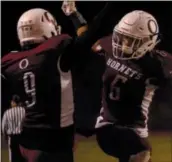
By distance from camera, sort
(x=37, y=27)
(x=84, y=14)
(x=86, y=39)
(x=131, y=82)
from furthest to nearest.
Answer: (x=84, y=14) → (x=131, y=82) → (x=37, y=27) → (x=86, y=39)

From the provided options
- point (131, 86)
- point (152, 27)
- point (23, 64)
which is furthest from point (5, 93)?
point (152, 27)

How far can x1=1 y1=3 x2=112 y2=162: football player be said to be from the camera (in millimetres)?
1403

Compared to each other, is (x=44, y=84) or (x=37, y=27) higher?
(x=37, y=27)

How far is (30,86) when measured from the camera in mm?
1441

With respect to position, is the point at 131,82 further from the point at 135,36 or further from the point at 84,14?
the point at 84,14

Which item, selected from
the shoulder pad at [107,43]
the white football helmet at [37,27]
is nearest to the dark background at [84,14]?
the shoulder pad at [107,43]

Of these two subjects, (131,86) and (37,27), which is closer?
(37,27)

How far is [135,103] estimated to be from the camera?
155 cm

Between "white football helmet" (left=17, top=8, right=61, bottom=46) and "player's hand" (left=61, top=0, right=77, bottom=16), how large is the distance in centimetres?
18

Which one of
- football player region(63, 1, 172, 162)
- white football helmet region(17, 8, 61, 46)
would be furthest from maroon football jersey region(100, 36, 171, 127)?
white football helmet region(17, 8, 61, 46)

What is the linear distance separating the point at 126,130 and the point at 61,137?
237 millimetres

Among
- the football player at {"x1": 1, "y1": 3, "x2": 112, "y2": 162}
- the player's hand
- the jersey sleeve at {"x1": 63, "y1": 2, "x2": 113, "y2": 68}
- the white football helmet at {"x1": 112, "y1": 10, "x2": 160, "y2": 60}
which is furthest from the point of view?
the player's hand

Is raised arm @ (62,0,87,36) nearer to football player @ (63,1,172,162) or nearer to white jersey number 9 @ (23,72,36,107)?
football player @ (63,1,172,162)

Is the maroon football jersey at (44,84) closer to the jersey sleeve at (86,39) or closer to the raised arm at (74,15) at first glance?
the jersey sleeve at (86,39)
